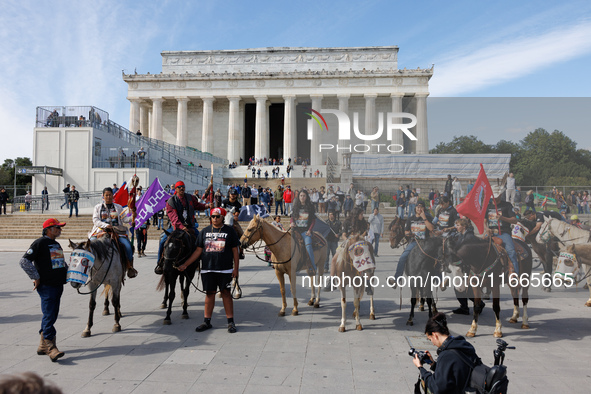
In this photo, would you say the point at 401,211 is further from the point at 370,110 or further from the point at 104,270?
the point at 370,110

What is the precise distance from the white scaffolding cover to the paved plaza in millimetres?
3121

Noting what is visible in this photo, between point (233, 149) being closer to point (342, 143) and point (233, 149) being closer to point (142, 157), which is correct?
point (142, 157)

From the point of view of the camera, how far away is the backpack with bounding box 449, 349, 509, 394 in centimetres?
306

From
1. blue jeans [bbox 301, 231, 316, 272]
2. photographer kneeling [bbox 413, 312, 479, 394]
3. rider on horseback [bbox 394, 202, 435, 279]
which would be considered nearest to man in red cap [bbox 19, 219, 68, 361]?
blue jeans [bbox 301, 231, 316, 272]

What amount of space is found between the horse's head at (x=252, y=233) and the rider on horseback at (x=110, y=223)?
91.5 inches

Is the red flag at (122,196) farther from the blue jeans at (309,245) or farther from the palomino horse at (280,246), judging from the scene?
the blue jeans at (309,245)

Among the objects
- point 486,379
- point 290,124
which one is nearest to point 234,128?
point 290,124

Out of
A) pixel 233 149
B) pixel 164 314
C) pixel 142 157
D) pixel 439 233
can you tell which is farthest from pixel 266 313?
pixel 233 149

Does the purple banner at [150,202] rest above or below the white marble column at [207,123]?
below

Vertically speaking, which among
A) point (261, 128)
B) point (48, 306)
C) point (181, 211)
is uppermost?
point (261, 128)

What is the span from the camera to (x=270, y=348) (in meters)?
6.40

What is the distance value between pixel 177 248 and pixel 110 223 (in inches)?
71.5

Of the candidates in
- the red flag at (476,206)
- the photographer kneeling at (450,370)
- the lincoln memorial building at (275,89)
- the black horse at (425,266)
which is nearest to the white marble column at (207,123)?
the lincoln memorial building at (275,89)

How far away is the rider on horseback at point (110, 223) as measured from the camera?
7.91 metres
